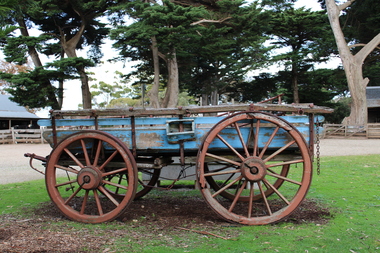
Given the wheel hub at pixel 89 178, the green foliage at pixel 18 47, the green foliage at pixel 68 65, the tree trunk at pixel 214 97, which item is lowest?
the wheel hub at pixel 89 178

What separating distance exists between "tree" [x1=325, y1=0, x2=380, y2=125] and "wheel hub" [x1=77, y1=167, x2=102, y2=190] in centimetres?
2442

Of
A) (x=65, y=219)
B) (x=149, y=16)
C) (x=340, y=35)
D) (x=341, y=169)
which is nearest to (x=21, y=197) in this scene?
(x=65, y=219)

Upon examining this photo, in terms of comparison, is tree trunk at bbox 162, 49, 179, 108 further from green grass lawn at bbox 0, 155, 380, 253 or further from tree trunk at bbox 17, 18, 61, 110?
green grass lawn at bbox 0, 155, 380, 253

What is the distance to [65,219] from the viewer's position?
4.03 meters

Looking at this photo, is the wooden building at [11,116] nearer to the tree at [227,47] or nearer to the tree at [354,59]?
the tree at [227,47]

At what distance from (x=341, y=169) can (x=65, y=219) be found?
22.4 feet

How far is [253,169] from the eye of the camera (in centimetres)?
368

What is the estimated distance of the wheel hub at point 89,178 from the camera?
3902mm

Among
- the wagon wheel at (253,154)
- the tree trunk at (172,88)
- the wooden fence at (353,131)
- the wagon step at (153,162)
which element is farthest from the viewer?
the wooden fence at (353,131)

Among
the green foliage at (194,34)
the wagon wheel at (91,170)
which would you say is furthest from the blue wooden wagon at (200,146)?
the green foliage at (194,34)

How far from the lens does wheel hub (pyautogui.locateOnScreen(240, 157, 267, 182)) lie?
367 cm

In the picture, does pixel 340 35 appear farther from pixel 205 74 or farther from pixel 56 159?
pixel 56 159

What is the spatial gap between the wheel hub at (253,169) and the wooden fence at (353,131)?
2195 centimetres

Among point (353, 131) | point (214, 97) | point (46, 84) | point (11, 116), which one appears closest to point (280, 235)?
point (46, 84)
